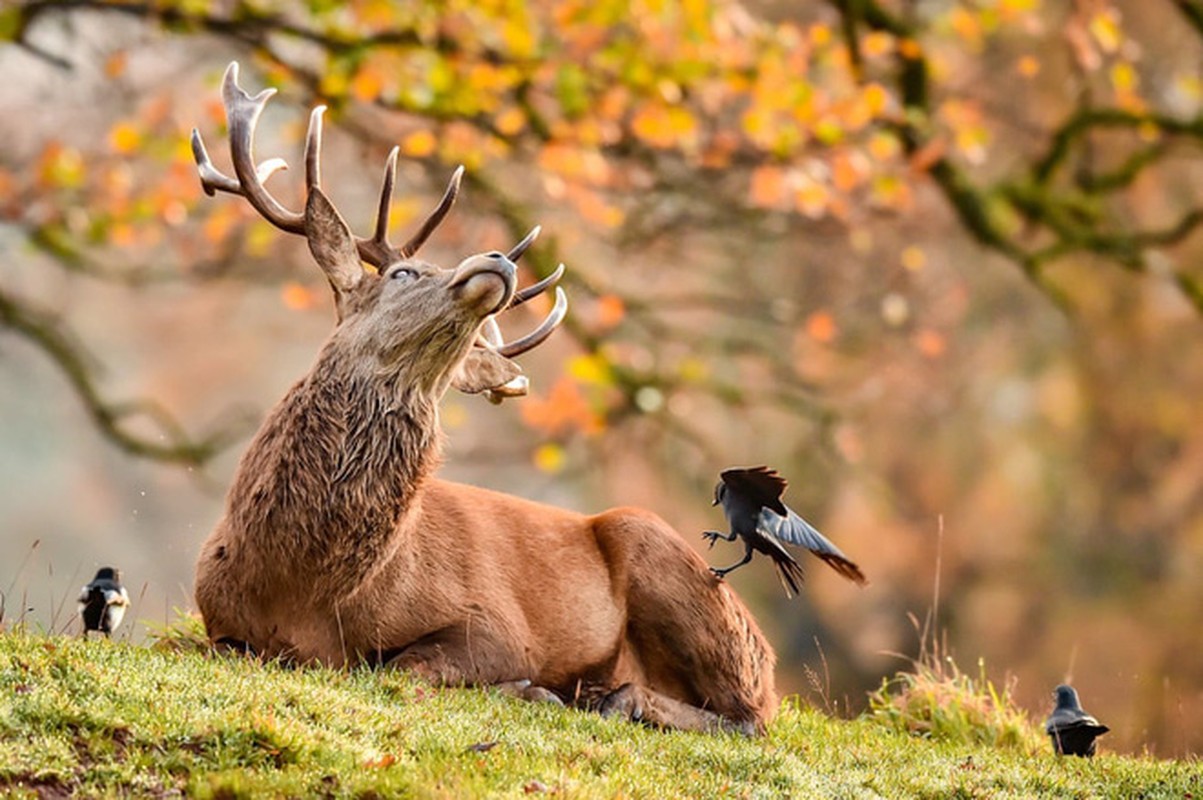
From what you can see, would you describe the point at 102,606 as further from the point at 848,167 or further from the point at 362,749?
the point at 848,167

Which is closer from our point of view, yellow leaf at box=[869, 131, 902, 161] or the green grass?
the green grass

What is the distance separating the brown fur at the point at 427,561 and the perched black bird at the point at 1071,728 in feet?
4.23

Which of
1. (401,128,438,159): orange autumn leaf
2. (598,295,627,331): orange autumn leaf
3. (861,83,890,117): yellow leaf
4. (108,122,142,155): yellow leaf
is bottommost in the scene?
(598,295,627,331): orange autumn leaf

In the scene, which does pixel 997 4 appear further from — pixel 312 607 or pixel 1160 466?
pixel 312 607

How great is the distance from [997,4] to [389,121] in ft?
17.8

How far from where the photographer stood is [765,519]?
22.4 ft

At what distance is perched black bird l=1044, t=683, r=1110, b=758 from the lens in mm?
7184

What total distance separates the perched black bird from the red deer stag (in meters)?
1.29

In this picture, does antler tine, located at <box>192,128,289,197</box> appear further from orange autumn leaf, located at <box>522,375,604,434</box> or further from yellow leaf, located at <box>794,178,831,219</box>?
yellow leaf, located at <box>794,178,831,219</box>

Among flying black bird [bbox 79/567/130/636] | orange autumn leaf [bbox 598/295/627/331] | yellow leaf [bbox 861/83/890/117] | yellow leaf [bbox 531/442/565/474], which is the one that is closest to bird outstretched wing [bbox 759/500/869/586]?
flying black bird [bbox 79/567/130/636]

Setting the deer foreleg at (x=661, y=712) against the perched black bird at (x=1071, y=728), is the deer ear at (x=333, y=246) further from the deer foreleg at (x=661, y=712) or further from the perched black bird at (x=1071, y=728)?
the perched black bird at (x=1071, y=728)

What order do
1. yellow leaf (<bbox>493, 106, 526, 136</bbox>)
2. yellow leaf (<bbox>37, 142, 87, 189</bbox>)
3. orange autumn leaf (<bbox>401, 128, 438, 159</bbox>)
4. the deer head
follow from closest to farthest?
1. the deer head
2. yellow leaf (<bbox>37, 142, 87, 189</bbox>)
3. orange autumn leaf (<bbox>401, 128, 438, 159</bbox>)
4. yellow leaf (<bbox>493, 106, 526, 136</bbox>)

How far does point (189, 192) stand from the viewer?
12758mm

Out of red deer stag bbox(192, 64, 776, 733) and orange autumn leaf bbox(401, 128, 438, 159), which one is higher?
orange autumn leaf bbox(401, 128, 438, 159)
